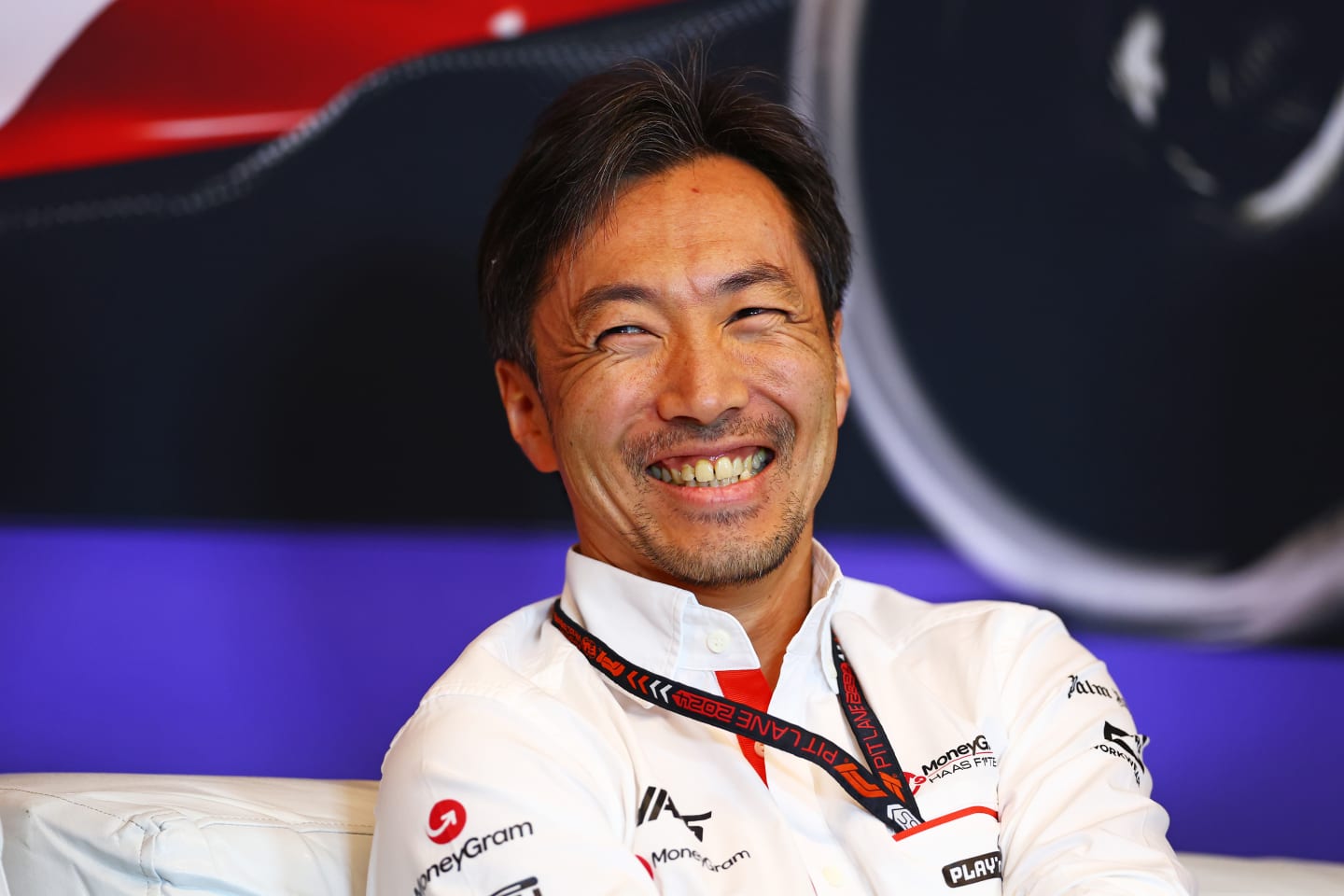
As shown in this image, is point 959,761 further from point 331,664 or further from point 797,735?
point 331,664

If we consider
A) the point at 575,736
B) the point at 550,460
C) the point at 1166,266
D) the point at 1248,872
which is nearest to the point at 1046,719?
the point at 1248,872

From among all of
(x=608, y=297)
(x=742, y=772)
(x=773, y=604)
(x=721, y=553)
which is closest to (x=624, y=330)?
(x=608, y=297)

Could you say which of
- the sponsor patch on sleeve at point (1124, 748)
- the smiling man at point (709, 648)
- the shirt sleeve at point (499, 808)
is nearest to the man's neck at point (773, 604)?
the smiling man at point (709, 648)

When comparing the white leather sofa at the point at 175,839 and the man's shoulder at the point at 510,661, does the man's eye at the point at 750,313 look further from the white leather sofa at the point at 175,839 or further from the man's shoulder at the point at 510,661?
the white leather sofa at the point at 175,839

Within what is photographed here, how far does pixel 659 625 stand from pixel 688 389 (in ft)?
0.83

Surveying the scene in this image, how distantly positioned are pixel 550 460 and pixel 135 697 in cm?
81

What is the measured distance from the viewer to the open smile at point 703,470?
143cm

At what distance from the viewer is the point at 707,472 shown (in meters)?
1.43

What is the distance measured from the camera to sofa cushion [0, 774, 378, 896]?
132cm

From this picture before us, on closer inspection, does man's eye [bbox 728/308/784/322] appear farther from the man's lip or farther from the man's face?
the man's lip

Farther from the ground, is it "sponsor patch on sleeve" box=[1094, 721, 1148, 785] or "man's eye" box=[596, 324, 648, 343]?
"man's eye" box=[596, 324, 648, 343]

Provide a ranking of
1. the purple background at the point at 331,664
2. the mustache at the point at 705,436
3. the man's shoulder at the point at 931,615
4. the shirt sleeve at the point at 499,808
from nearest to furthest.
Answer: the shirt sleeve at the point at 499,808, the mustache at the point at 705,436, the man's shoulder at the point at 931,615, the purple background at the point at 331,664

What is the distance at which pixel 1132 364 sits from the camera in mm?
2061

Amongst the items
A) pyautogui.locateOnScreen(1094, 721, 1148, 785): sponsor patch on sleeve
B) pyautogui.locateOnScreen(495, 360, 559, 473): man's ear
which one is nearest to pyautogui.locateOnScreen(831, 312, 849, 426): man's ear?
pyautogui.locateOnScreen(495, 360, 559, 473): man's ear
